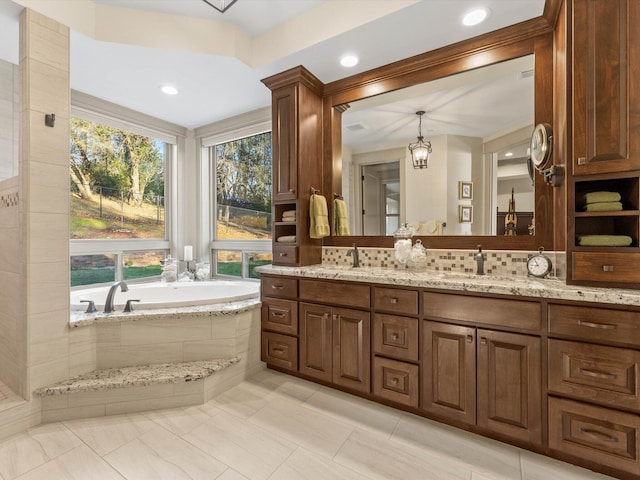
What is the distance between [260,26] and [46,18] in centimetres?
138

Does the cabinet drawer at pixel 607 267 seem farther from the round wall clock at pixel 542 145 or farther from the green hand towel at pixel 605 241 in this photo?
the round wall clock at pixel 542 145

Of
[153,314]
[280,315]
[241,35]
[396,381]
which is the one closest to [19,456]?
[153,314]

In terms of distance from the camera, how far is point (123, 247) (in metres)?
3.24

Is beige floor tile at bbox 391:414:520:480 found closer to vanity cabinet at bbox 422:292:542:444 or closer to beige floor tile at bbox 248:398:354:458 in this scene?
vanity cabinet at bbox 422:292:542:444

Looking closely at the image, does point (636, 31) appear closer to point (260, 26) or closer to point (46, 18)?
point (260, 26)

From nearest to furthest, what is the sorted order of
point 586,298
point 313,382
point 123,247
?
point 586,298 → point 313,382 → point 123,247

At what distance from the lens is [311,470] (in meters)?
1.45

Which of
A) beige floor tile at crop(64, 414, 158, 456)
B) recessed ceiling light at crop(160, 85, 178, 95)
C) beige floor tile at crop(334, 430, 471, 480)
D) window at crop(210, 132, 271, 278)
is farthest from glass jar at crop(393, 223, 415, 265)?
recessed ceiling light at crop(160, 85, 178, 95)

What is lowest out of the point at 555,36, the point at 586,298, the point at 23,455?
the point at 23,455

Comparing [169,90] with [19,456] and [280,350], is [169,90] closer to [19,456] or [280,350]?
[280,350]

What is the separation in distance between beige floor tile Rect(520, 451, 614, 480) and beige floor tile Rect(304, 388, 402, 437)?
0.67 meters

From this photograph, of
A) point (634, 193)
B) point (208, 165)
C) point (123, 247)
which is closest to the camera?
point (634, 193)

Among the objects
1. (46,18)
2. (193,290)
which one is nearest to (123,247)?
(193,290)

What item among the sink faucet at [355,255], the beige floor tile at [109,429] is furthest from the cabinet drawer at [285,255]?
the beige floor tile at [109,429]
